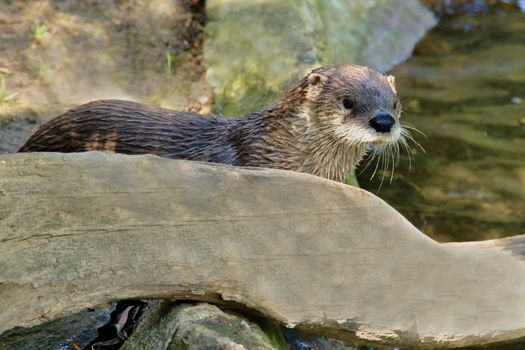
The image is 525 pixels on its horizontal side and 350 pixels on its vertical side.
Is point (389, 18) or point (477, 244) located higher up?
point (477, 244)

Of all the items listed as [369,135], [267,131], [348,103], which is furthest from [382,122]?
[267,131]

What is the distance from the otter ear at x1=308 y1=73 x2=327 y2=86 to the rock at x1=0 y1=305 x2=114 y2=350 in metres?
1.18

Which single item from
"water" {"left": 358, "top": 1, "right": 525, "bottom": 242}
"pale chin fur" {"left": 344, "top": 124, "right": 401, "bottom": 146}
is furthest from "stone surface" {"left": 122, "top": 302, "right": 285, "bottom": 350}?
"water" {"left": 358, "top": 1, "right": 525, "bottom": 242}

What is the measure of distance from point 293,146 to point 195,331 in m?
1.47

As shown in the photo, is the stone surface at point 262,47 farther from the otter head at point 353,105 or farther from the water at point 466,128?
the otter head at point 353,105

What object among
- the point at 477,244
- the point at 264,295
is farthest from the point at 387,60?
the point at 264,295

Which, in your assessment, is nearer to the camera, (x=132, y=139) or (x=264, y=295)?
(x=264, y=295)

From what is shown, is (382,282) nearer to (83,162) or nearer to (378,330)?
(378,330)

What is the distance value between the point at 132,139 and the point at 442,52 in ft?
11.8

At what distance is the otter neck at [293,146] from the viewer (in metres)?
3.58

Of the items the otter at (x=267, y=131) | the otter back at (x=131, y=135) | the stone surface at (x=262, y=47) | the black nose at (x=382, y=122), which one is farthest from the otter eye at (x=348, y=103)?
the stone surface at (x=262, y=47)

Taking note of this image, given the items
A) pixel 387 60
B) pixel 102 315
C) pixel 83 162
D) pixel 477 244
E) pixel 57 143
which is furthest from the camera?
pixel 387 60

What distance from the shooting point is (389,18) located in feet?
21.9

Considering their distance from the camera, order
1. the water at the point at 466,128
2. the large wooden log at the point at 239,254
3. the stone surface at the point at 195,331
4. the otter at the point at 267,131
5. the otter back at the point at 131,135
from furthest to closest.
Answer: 1. the water at the point at 466,128
2. the otter back at the point at 131,135
3. the otter at the point at 267,131
4. the large wooden log at the point at 239,254
5. the stone surface at the point at 195,331
